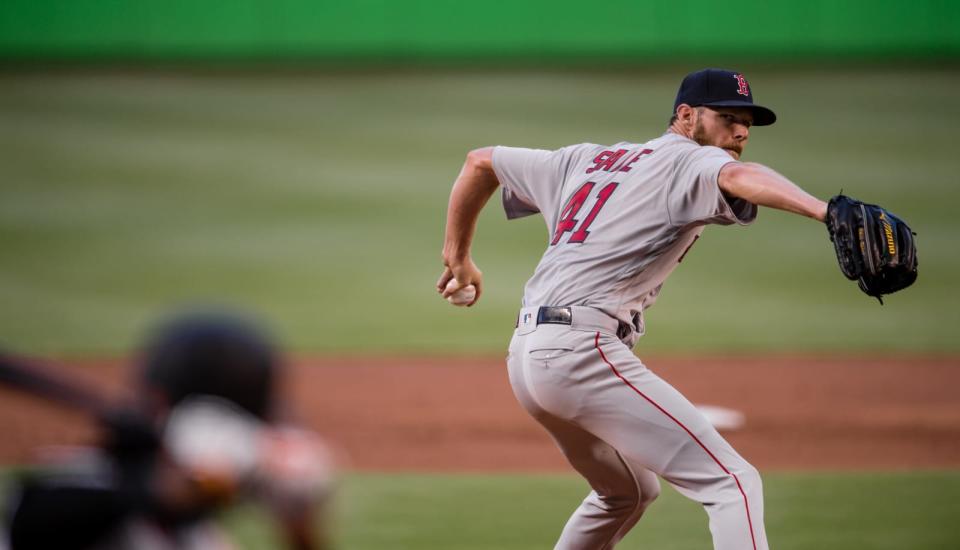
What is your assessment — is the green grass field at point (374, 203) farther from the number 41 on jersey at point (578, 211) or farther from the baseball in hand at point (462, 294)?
the number 41 on jersey at point (578, 211)

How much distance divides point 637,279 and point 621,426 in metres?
0.51

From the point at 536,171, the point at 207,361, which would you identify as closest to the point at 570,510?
the point at 536,171

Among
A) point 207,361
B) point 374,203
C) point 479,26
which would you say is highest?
point 479,26

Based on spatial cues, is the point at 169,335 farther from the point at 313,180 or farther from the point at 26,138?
the point at 26,138

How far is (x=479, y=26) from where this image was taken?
19.3 metres

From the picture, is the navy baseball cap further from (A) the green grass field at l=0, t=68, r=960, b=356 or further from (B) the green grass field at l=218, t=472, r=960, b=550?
(A) the green grass field at l=0, t=68, r=960, b=356

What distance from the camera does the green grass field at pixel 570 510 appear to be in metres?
5.21

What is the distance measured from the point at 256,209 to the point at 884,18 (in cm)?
1067

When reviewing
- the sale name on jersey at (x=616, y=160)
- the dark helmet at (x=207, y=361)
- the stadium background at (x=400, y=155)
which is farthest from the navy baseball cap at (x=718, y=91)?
the stadium background at (x=400, y=155)

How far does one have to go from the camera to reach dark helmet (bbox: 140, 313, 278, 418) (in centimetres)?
194

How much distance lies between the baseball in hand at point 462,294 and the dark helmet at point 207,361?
2620 millimetres

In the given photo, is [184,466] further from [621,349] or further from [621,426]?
[621,349]

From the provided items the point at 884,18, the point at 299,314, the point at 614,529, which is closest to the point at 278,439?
the point at 614,529

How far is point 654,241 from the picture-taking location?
3.78 meters
